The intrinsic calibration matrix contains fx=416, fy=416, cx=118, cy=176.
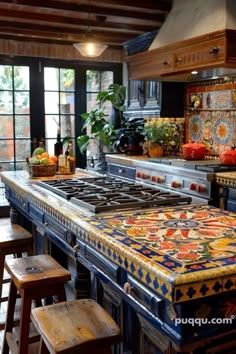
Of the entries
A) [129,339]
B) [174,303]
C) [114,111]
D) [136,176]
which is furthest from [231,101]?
[174,303]

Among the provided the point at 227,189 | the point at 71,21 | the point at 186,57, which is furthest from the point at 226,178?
the point at 71,21

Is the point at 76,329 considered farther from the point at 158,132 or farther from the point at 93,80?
the point at 93,80

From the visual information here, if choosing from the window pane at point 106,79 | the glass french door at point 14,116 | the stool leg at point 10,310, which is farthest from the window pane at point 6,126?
the stool leg at point 10,310

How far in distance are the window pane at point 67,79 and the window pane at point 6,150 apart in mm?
1099

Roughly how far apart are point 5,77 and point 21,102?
392mm

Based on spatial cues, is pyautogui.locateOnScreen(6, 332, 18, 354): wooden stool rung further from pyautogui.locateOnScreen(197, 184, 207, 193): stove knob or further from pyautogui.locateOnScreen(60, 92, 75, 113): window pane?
pyautogui.locateOnScreen(60, 92, 75, 113): window pane

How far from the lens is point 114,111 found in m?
6.12

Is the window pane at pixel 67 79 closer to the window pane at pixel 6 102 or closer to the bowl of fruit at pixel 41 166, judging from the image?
the window pane at pixel 6 102

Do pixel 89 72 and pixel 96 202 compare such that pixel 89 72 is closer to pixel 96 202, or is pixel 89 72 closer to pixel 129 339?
pixel 96 202

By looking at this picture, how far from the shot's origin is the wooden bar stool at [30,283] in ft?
6.26

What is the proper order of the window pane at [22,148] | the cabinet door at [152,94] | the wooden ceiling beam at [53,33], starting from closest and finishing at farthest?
the wooden ceiling beam at [53,33]
the cabinet door at [152,94]
the window pane at [22,148]

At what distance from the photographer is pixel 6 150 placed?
19.0ft

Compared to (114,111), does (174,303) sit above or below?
below

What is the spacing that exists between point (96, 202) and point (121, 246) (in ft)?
2.17
